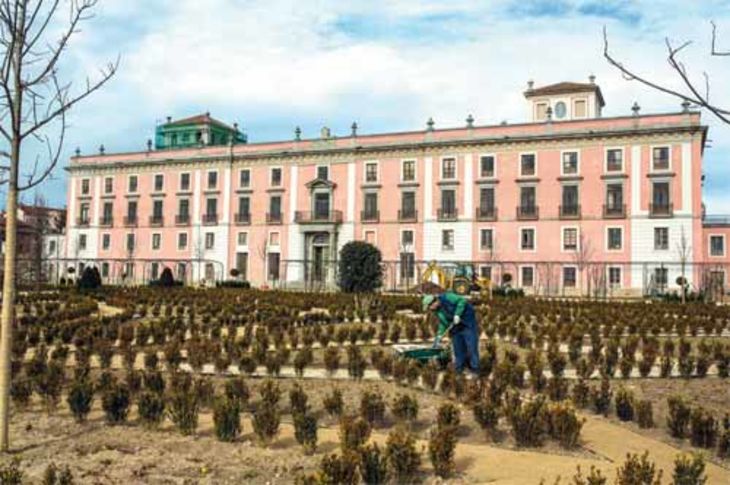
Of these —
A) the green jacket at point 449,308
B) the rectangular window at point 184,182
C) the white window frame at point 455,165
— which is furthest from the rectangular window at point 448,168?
the green jacket at point 449,308

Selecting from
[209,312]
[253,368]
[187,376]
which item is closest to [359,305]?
[209,312]

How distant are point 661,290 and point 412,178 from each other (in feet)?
56.2

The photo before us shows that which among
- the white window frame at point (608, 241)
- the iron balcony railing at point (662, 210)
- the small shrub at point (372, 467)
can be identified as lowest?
the small shrub at point (372, 467)

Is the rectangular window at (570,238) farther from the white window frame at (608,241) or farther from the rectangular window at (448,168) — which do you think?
the rectangular window at (448,168)

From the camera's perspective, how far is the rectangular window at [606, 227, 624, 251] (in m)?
41.2

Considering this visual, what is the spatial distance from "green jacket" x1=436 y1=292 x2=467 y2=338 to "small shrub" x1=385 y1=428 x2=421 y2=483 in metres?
4.03

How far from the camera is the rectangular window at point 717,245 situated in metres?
46.6

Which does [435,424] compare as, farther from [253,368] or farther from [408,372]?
[253,368]

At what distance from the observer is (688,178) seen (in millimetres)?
39969

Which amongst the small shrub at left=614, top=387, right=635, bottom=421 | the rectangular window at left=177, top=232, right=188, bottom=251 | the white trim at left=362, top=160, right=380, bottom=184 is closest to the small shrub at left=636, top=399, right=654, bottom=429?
the small shrub at left=614, top=387, right=635, bottom=421

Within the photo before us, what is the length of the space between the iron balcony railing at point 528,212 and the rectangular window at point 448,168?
16.0 ft

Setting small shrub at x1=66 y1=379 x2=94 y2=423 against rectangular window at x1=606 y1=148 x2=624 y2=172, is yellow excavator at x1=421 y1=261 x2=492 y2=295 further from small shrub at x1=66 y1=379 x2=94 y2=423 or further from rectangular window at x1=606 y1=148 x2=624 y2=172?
small shrub at x1=66 y1=379 x2=94 y2=423

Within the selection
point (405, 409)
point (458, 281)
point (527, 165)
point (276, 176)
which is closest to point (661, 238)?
point (527, 165)

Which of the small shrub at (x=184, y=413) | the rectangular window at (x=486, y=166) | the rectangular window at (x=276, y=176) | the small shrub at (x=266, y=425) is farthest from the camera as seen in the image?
the rectangular window at (x=276, y=176)
